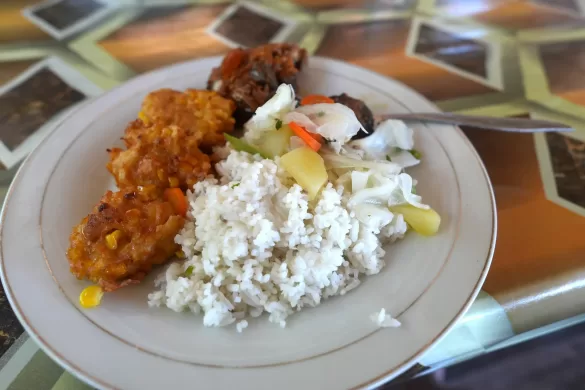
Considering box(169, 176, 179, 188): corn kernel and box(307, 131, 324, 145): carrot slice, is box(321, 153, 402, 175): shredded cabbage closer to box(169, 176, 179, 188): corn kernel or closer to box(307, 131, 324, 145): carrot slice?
box(307, 131, 324, 145): carrot slice

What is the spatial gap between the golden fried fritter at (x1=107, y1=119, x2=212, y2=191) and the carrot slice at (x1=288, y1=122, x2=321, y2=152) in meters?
0.34

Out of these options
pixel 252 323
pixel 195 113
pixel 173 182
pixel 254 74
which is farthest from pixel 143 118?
pixel 252 323

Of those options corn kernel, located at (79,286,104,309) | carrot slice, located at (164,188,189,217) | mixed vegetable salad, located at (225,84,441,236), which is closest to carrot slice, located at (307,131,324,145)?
mixed vegetable salad, located at (225,84,441,236)

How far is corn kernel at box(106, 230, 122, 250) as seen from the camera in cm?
137

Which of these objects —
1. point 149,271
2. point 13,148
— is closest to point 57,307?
point 149,271

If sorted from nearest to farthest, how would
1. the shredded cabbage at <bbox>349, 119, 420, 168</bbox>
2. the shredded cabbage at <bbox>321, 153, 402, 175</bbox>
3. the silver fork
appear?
the shredded cabbage at <bbox>321, 153, 402, 175</bbox> → the shredded cabbage at <bbox>349, 119, 420, 168</bbox> → the silver fork

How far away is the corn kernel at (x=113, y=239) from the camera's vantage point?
4.48 ft

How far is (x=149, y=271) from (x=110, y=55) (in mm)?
1533

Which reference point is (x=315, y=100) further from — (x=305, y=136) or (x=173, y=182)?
(x=173, y=182)

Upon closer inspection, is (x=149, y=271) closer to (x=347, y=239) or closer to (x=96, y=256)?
(x=96, y=256)

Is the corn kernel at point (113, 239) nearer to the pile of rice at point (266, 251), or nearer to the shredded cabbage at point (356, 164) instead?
the pile of rice at point (266, 251)

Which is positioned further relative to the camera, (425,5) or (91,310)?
(425,5)

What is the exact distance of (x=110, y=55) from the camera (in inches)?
97.6

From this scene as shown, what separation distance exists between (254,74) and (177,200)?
708mm
